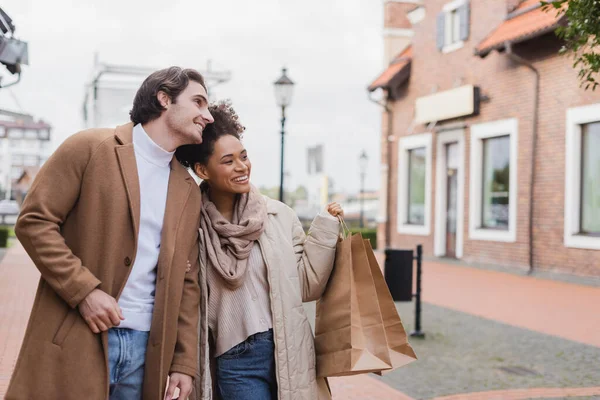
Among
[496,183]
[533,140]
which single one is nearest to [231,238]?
[533,140]

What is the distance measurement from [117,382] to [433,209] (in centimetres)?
1685

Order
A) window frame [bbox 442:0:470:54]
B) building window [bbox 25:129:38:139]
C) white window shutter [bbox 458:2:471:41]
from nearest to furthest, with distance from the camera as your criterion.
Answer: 1. white window shutter [bbox 458:2:471:41]
2. window frame [bbox 442:0:470:54]
3. building window [bbox 25:129:38:139]

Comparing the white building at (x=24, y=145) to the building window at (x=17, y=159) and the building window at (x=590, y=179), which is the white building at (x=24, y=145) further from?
the building window at (x=590, y=179)

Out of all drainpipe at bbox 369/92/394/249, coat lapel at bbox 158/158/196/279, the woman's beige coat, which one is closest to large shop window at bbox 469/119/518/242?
drainpipe at bbox 369/92/394/249

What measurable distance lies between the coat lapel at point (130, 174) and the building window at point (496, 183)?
1441 cm

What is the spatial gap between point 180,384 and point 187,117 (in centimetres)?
93

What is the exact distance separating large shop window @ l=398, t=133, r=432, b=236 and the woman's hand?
16.3 meters

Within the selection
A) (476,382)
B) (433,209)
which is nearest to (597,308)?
(476,382)

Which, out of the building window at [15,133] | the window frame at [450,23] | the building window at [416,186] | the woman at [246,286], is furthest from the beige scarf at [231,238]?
the building window at [15,133]

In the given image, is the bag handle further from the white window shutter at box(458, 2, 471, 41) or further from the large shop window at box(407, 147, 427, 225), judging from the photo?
the large shop window at box(407, 147, 427, 225)

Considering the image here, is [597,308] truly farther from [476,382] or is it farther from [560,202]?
[476,382]

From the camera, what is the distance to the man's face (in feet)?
7.71

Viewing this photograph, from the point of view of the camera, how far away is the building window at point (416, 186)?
19438mm

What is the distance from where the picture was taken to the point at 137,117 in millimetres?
2418
